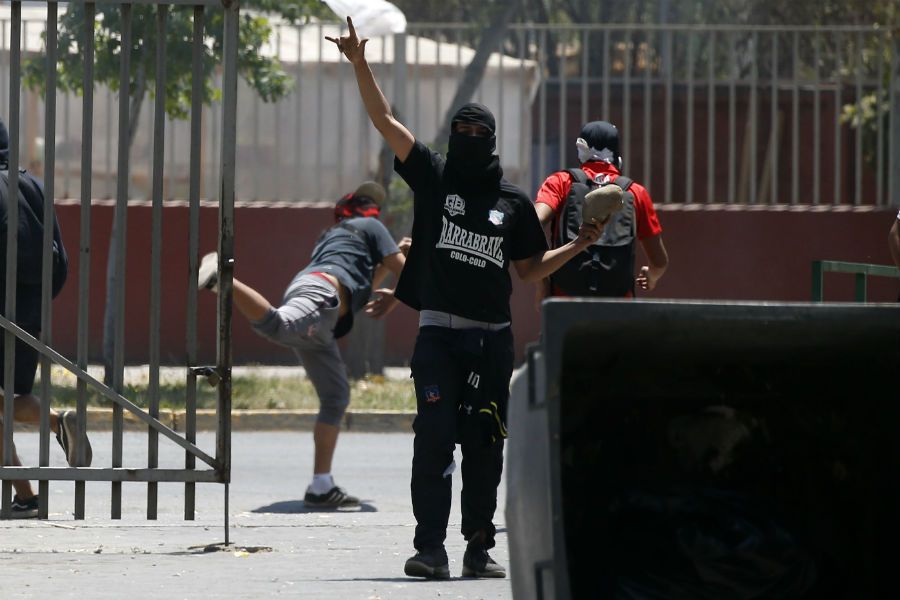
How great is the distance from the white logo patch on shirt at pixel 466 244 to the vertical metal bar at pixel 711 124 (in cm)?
903

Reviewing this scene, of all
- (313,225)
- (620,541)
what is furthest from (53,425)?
(313,225)

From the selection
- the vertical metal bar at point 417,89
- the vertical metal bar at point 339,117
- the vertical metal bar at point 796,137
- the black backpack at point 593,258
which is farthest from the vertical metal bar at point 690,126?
the black backpack at point 593,258

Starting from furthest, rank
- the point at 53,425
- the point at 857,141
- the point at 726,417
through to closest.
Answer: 1. the point at 857,141
2. the point at 53,425
3. the point at 726,417

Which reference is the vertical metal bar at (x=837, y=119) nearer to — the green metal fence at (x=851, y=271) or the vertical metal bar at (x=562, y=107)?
the vertical metal bar at (x=562, y=107)

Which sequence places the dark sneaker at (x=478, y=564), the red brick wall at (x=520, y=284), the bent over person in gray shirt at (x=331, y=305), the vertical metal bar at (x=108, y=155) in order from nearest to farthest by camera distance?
the dark sneaker at (x=478, y=564) < the bent over person in gray shirt at (x=331, y=305) < the vertical metal bar at (x=108, y=155) < the red brick wall at (x=520, y=284)

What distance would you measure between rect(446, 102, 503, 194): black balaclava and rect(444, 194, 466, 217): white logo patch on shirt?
54 mm

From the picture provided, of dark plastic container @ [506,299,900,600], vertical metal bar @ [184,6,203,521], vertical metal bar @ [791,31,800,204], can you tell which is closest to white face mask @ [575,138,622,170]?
vertical metal bar @ [184,6,203,521]

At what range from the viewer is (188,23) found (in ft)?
43.7

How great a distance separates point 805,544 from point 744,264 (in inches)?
429

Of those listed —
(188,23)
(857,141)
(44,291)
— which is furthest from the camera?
(857,141)

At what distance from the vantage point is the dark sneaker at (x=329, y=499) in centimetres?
807

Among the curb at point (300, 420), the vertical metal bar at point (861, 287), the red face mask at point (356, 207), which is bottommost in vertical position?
the curb at point (300, 420)

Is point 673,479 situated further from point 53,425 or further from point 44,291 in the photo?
point 53,425

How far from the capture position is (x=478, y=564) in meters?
5.96
